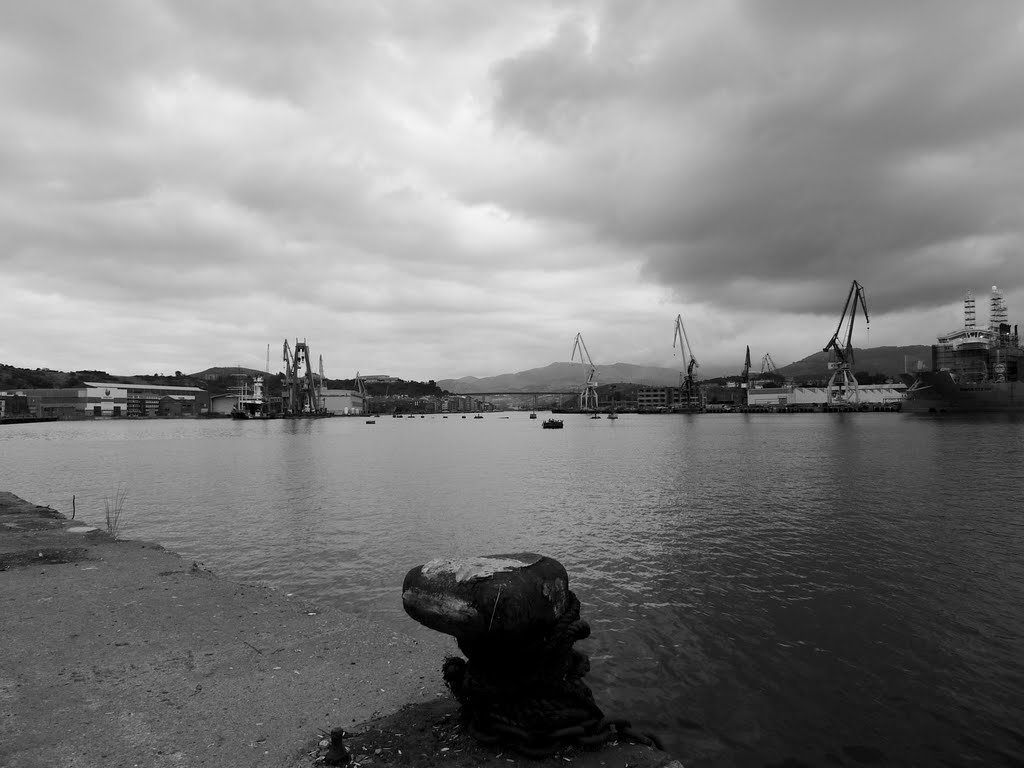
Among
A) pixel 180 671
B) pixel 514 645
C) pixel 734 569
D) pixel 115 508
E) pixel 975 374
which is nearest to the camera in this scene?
pixel 514 645

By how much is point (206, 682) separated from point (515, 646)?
3924 millimetres

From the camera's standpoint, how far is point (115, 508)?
25078 millimetres

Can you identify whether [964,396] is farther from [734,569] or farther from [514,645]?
[514,645]

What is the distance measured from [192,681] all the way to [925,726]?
884cm

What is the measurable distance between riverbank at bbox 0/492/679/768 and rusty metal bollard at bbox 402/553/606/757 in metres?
0.21

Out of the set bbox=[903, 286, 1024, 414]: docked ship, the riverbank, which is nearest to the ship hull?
bbox=[903, 286, 1024, 414]: docked ship

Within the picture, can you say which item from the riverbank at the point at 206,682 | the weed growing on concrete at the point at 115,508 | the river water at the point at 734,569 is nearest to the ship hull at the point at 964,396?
the river water at the point at 734,569

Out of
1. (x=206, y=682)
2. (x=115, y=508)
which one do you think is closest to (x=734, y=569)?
(x=206, y=682)

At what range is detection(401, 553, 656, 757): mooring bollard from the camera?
4918 millimetres

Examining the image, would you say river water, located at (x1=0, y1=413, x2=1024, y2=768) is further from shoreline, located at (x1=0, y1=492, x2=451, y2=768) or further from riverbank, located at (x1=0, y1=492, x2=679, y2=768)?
shoreline, located at (x1=0, y1=492, x2=451, y2=768)

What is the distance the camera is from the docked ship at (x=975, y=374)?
4523 inches

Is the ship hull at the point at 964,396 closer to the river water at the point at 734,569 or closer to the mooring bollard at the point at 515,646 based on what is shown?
the river water at the point at 734,569

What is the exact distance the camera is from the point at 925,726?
708cm

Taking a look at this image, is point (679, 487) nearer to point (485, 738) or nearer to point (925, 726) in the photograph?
point (925, 726)
